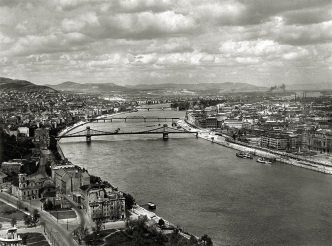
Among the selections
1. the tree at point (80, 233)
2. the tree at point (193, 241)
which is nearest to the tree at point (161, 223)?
the tree at point (193, 241)

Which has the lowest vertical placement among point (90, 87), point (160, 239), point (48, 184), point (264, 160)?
point (160, 239)

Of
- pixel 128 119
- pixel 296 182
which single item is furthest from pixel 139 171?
pixel 128 119

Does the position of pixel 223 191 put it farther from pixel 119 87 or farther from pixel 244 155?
pixel 119 87

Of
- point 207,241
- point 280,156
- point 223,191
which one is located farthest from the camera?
point 280,156

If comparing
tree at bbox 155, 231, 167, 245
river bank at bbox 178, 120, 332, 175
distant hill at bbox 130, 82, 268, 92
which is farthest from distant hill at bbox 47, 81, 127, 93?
tree at bbox 155, 231, 167, 245

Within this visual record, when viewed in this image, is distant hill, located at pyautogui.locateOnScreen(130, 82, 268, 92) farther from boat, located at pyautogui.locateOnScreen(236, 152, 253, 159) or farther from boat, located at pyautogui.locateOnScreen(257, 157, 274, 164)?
boat, located at pyautogui.locateOnScreen(257, 157, 274, 164)

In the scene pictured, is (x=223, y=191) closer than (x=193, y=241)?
No

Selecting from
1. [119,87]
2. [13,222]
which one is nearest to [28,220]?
[13,222]

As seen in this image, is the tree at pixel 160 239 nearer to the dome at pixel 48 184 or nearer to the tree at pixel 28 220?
the tree at pixel 28 220
